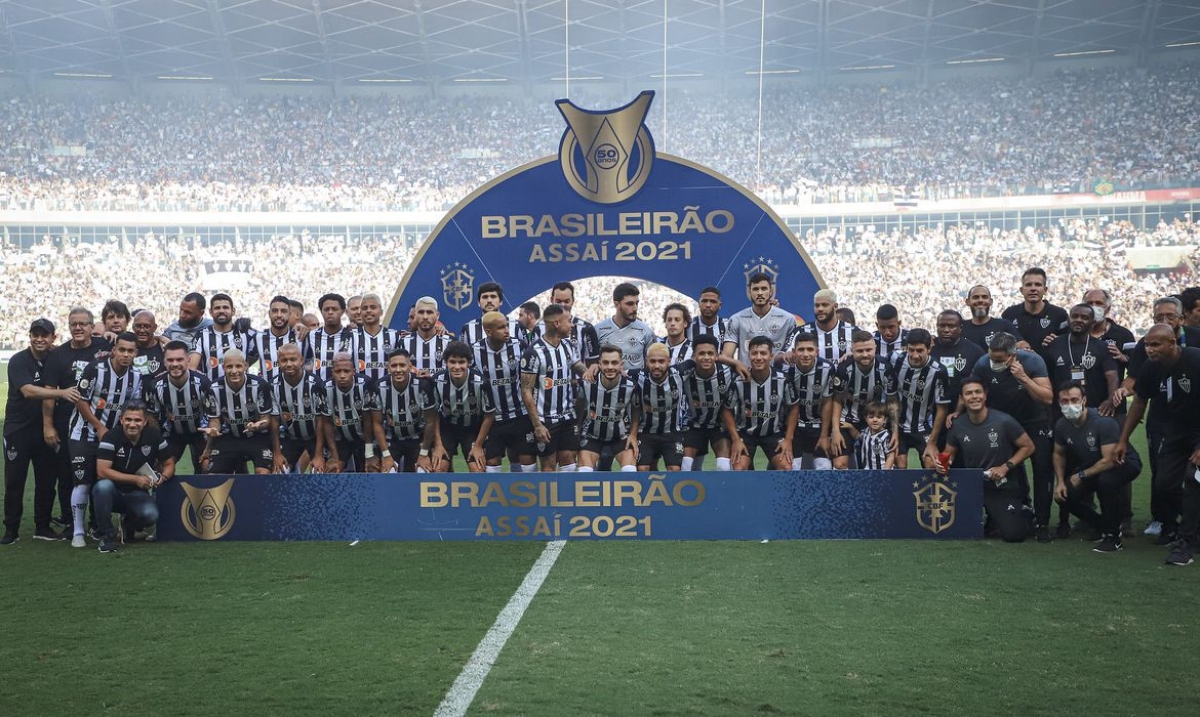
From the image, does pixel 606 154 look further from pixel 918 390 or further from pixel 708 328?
pixel 918 390

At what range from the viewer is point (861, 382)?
27.8 ft

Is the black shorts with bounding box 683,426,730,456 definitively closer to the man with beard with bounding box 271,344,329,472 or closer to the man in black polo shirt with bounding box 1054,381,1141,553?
the man in black polo shirt with bounding box 1054,381,1141,553

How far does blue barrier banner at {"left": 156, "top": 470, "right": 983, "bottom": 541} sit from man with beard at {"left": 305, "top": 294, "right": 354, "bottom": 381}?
1640 mm

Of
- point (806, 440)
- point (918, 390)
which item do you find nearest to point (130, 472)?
point (806, 440)

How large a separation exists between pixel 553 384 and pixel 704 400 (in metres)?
1.14

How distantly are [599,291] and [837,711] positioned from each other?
29844 millimetres

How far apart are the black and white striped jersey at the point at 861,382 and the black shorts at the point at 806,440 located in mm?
251

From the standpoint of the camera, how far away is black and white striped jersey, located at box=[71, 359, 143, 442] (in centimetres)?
821

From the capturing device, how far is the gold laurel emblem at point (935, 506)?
763cm

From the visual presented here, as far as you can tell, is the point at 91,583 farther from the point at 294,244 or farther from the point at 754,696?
the point at 294,244

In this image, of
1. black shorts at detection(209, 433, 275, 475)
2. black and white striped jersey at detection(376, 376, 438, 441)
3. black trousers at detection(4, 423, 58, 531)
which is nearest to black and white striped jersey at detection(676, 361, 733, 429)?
black and white striped jersey at detection(376, 376, 438, 441)

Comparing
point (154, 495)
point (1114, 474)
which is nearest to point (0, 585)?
point (154, 495)

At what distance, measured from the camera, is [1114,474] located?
24.7 ft

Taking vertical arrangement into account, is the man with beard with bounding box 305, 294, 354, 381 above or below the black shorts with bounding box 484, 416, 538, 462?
above
